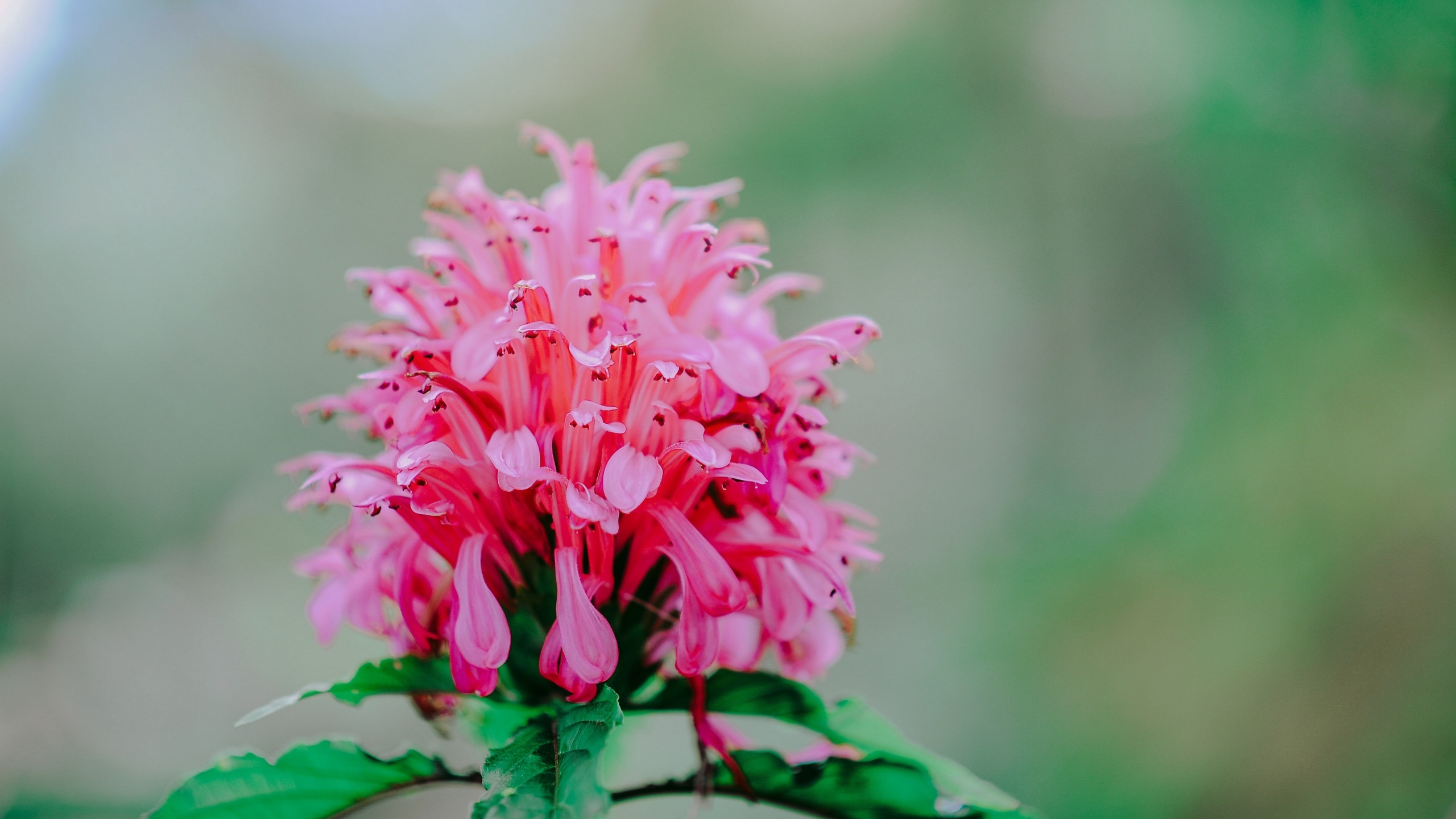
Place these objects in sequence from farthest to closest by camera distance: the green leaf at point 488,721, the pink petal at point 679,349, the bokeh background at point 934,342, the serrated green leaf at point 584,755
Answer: the bokeh background at point 934,342 → the green leaf at point 488,721 → the pink petal at point 679,349 → the serrated green leaf at point 584,755

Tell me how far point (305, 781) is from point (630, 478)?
0.90 feet

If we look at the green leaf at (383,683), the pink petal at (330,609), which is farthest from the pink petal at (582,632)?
the pink petal at (330,609)

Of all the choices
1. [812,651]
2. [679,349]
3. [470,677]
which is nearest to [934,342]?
[812,651]

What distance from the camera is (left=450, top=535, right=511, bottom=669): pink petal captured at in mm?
417

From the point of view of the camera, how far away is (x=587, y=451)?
0.46 meters

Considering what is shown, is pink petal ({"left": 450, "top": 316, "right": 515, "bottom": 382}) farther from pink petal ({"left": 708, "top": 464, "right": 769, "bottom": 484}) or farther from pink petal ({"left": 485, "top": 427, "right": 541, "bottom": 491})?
pink petal ({"left": 708, "top": 464, "right": 769, "bottom": 484})

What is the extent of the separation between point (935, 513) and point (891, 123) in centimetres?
125

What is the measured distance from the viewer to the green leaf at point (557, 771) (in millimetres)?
353

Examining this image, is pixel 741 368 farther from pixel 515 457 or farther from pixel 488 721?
pixel 488 721

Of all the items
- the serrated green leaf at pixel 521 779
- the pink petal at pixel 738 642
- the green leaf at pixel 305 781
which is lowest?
the green leaf at pixel 305 781

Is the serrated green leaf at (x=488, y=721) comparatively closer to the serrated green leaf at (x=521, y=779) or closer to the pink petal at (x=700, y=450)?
the serrated green leaf at (x=521, y=779)

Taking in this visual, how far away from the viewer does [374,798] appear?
49 centimetres

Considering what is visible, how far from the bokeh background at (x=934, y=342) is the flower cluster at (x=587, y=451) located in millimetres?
1398

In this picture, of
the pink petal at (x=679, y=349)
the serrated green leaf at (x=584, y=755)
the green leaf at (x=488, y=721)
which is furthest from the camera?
the green leaf at (x=488, y=721)
